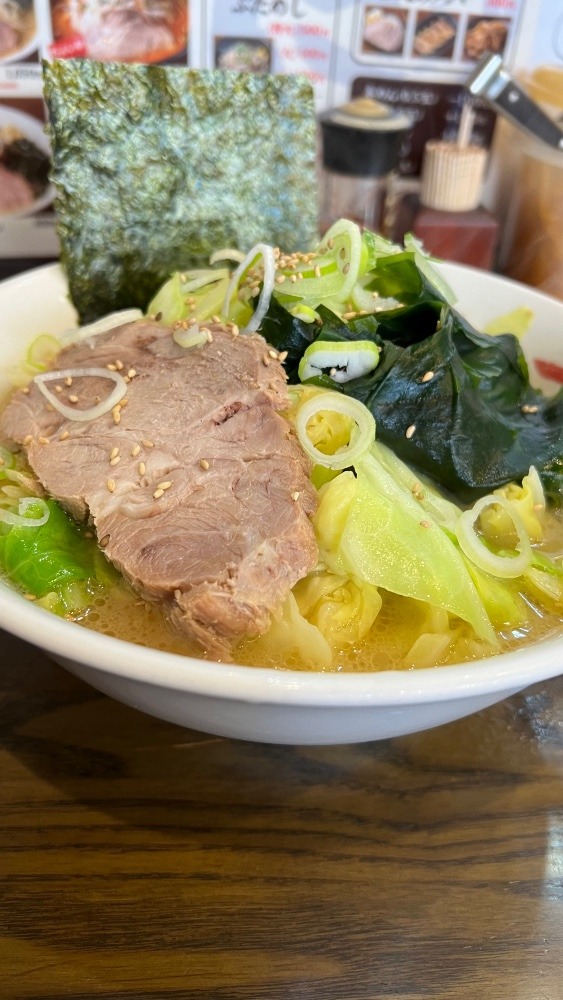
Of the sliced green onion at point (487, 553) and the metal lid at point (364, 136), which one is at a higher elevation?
the metal lid at point (364, 136)

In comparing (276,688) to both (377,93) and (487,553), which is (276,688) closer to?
(487,553)

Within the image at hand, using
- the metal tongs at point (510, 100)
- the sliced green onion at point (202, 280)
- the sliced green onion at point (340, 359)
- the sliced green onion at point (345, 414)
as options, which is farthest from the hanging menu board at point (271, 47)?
the sliced green onion at point (345, 414)

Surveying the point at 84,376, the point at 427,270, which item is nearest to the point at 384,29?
the point at 427,270

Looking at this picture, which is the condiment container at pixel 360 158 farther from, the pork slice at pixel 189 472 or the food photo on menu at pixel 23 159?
the pork slice at pixel 189 472

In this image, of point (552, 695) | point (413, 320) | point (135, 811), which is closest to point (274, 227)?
point (413, 320)

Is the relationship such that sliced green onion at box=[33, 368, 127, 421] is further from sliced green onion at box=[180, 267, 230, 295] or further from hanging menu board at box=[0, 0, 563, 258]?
hanging menu board at box=[0, 0, 563, 258]

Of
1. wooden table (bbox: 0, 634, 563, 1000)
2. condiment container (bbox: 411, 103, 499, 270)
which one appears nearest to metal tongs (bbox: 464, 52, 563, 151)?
condiment container (bbox: 411, 103, 499, 270)
